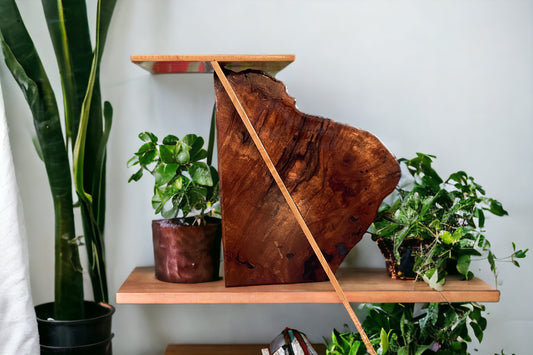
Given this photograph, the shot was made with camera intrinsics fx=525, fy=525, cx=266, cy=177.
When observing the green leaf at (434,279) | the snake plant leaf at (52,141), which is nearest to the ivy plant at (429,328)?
the green leaf at (434,279)

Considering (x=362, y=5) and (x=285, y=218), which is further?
(x=362, y=5)

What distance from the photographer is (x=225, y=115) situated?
96cm

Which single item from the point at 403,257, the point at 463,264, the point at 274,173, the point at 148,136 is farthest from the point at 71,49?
the point at 463,264

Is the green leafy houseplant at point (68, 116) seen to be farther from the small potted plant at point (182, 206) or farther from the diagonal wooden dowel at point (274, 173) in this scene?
the diagonal wooden dowel at point (274, 173)

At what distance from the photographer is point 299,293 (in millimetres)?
970

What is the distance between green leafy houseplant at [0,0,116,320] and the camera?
1.03 m

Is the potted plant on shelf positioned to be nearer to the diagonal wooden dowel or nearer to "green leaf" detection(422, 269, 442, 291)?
"green leaf" detection(422, 269, 442, 291)

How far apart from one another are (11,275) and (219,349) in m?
0.48

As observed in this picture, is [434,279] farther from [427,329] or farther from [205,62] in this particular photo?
[205,62]

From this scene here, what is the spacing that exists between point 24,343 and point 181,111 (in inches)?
23.1

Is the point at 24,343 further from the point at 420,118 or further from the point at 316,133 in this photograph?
the point at 420,118

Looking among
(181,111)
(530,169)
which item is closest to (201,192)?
(181,111)

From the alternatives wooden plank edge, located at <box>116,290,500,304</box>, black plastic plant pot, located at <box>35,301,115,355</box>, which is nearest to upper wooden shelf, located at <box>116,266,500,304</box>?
wooden plank edge, located at <box>116,290,500,304</box>

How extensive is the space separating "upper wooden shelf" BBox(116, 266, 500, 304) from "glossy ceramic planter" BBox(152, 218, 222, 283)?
0.07ft
